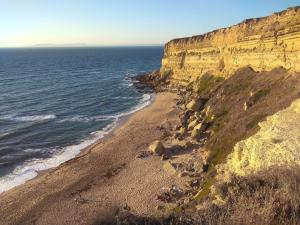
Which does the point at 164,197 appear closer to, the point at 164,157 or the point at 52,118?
the point at 164,157

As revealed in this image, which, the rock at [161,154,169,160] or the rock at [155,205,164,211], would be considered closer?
the rock at [155,205,164,211]

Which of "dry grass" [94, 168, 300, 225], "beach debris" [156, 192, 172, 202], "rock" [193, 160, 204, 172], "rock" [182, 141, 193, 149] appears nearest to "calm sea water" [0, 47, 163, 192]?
"rock" [182, 141, 193, 149]

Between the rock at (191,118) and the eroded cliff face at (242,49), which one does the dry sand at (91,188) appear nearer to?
the rock at (191,118)

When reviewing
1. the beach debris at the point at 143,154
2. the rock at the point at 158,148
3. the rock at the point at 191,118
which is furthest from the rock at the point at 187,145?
the rock at the point at 191,118

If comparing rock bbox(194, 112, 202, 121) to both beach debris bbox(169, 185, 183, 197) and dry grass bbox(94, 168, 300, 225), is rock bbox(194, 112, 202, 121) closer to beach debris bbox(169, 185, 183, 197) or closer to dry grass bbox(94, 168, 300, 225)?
beach debris bbox(169, 185, 183, 197)

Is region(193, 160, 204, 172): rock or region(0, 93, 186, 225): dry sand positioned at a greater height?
region(193, 160, 204, 172): rock
